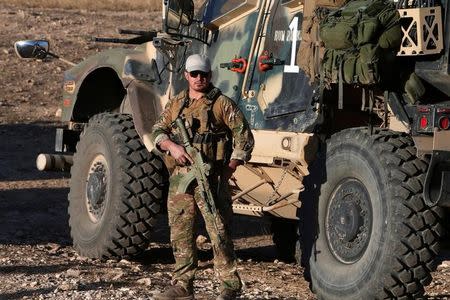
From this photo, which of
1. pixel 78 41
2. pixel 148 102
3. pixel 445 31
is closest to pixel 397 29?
pixel 445 31

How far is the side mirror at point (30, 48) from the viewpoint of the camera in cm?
1112

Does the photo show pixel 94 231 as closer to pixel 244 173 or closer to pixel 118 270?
pixel 118 270

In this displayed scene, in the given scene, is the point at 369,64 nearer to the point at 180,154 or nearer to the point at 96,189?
the point at 180,154

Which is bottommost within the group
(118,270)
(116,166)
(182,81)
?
(118,270)

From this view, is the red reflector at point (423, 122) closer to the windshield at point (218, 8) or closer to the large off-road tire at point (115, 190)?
the windshield at point (218, 8)

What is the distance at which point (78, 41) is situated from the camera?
1040 inches

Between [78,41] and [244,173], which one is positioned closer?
[244,173]

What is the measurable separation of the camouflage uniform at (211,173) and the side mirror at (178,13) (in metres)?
1.66

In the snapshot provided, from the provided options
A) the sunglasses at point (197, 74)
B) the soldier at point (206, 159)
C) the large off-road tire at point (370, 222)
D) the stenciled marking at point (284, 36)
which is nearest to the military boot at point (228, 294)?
the soldier at point (206, 159)

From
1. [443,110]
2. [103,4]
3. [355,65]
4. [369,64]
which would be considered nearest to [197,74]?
[355,65]

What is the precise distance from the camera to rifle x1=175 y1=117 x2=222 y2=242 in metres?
8.11

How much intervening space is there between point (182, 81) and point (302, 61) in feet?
5.91

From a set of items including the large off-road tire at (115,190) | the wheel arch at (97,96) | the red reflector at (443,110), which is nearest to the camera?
the red reflector at (443,110)

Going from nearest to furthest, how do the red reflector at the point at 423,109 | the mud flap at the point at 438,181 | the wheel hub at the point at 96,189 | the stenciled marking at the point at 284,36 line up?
1. the mud flap at the point at 438,181
2. the red reflector at the point at 423,109
3. the stenciled marking at the point at 284,36
4. the wheel hub at the point at 96,189
